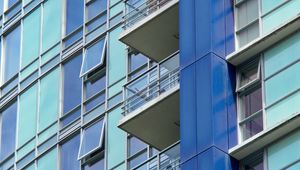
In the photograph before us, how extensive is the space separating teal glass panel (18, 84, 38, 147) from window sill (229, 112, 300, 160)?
34.8 feet

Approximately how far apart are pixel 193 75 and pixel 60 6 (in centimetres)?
1012

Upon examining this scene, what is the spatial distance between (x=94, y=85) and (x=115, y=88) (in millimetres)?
1087

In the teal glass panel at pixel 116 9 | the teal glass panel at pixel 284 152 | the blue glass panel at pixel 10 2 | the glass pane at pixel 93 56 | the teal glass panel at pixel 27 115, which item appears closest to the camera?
the teal glass panel at pixel 284 152

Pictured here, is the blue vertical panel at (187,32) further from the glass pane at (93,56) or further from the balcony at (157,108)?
the glass pane at (93,56)

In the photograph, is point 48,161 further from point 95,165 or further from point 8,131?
point 8,131

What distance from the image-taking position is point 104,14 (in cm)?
3541

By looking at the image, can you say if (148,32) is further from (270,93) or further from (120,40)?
(270,93)

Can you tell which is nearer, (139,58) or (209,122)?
(209,122)

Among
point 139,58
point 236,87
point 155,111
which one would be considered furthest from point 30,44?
point 236,87

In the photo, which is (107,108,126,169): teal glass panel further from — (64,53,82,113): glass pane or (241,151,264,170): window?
(241,151,264,170): window

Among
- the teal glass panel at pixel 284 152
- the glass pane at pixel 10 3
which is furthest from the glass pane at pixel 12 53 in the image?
the teal glass panel at pixel 284 152

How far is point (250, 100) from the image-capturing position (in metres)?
27.7

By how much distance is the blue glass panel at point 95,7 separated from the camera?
3559 cm

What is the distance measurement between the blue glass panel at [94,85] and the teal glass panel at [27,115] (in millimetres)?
2271
